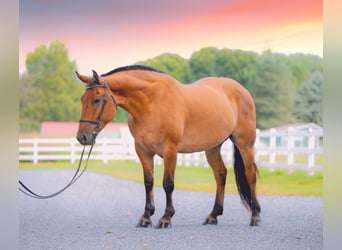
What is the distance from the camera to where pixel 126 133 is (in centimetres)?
771

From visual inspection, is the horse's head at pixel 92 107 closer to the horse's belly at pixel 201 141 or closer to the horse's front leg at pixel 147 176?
the horse's front leg at pixel 147 176

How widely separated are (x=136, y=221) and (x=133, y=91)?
133 cm

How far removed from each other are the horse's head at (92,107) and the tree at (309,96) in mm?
2871

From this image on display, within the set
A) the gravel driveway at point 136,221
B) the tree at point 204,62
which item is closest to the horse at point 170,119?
the gravel driveway at point 136,221

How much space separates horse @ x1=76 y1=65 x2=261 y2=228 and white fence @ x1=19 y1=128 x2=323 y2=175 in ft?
6.63

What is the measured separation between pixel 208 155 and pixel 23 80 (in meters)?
1.97

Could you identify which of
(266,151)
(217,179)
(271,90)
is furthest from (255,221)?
(266,151)

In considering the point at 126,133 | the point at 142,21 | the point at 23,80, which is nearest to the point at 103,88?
the point at 142,21

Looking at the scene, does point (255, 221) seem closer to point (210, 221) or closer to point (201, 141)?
point (210, 221)

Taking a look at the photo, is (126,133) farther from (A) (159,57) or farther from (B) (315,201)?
(B) (315,201)

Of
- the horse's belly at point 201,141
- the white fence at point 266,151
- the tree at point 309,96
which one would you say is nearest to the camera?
the horse's belly at point 201,141

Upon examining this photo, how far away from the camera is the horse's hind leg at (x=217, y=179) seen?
20.4 ft

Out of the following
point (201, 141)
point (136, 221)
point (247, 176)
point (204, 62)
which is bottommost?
point (136, 221)

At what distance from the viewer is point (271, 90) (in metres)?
7.41
